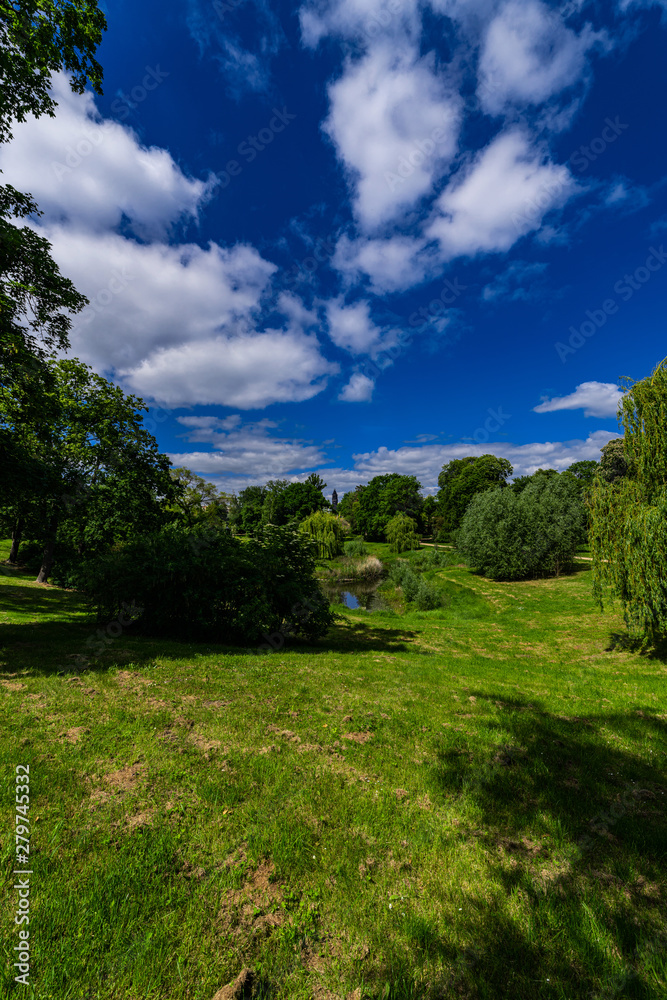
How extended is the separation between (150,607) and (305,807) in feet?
29.7

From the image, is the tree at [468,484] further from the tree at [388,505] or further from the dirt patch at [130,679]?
the dirt patch at [130,679]

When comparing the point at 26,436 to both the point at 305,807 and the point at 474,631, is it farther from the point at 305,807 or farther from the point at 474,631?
the point at 474,631

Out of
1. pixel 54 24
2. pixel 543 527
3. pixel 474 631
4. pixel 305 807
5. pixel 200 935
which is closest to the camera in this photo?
pixel 200 935

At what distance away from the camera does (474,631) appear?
1725 cm

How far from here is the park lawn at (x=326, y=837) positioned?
257cm

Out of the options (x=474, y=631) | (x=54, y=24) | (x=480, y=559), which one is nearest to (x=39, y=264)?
(x=54, y=24)

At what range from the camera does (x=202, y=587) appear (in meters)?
11.3

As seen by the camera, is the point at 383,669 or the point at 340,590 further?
the point at 340,590

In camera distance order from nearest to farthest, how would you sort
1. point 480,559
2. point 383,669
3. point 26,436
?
point 383,669 < point 26,436 < point 480,559

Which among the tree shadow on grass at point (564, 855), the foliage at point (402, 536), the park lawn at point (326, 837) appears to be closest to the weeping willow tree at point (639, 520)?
the park lawn at point (326, 837)

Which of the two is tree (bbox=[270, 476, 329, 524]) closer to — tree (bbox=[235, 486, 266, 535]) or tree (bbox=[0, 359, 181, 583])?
tree (bbox=[235, 486, 266, 535])

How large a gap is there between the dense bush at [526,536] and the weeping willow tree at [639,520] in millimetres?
20567

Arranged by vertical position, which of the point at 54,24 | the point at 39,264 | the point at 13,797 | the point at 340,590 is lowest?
the point at 340,590

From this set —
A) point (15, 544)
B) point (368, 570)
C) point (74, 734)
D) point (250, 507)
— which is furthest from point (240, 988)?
point (250, 507)
